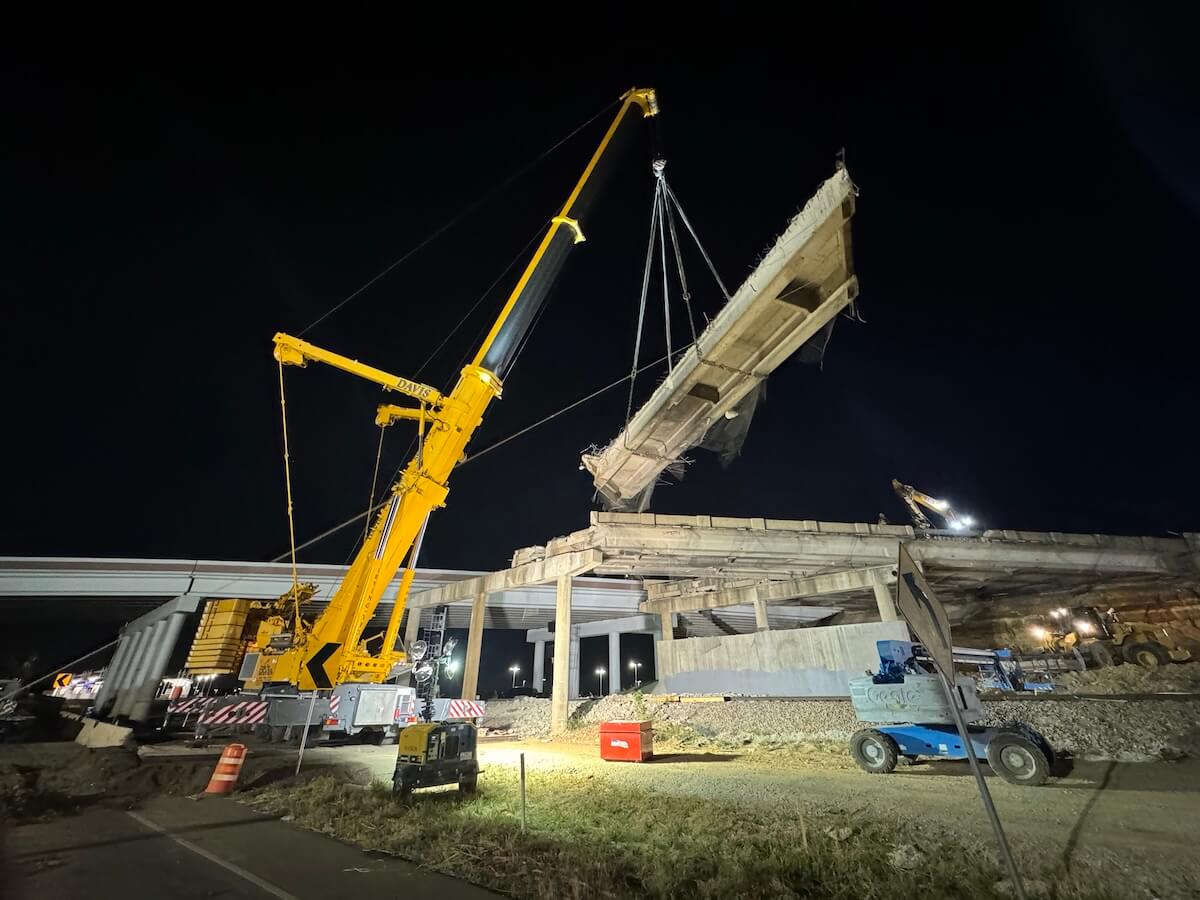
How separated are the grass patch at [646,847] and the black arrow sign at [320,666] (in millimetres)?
5117

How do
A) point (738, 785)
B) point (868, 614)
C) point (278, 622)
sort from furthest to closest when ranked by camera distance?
point (868, 614) → point (278, 622) → point (738, 785)

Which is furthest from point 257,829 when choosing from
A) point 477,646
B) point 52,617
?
point 52,617

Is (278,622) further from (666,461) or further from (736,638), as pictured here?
(736,638)

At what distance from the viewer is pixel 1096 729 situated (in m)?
11.5

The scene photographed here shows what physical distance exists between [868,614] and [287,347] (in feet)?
134

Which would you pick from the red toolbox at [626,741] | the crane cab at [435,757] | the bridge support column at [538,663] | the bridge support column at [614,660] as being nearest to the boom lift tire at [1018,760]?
the red toolbox at [626,741]

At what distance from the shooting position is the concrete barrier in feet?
64.6

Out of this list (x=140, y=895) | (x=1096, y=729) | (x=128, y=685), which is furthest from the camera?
(x=128, y=685)

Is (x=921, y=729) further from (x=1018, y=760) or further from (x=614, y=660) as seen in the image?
(x=614, y=660)

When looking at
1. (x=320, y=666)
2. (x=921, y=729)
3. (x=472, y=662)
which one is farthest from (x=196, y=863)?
(x=472, y=662)

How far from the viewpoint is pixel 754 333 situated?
11.3 metres

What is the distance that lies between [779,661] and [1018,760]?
1367cm

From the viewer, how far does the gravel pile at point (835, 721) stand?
11016 mm

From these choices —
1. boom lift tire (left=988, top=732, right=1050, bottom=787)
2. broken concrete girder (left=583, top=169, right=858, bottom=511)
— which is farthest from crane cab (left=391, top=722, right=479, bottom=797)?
broken concrete girder (left=583, top=169, right=858, bottom=511)
